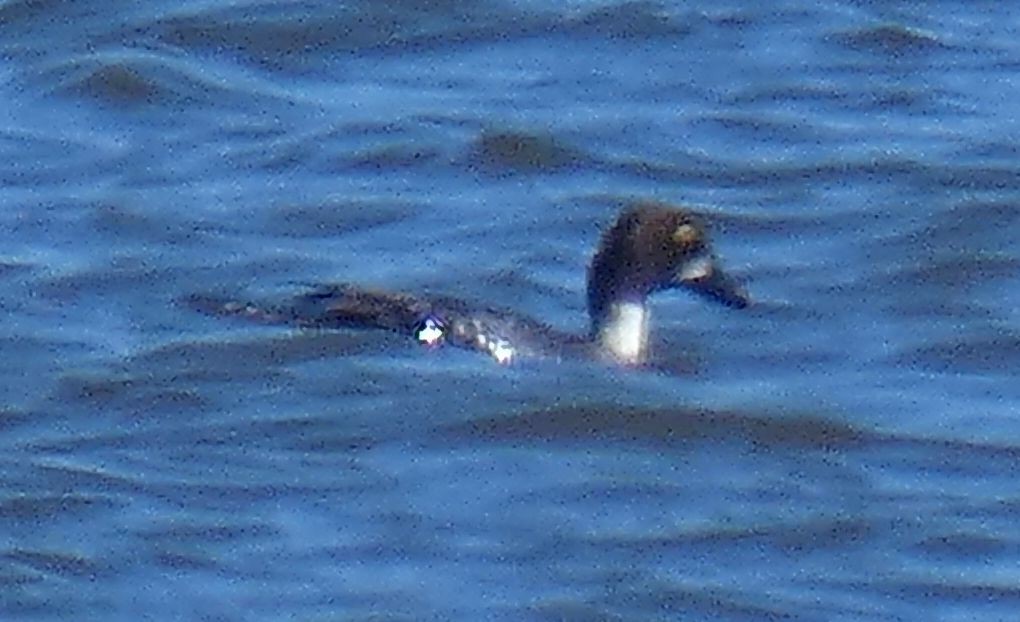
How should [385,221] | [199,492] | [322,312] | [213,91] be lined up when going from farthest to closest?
[213,91], [385,221], [322,312], [199,492]

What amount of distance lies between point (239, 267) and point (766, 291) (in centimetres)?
165

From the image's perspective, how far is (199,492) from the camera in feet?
40.2

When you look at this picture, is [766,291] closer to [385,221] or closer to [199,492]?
[385,221]

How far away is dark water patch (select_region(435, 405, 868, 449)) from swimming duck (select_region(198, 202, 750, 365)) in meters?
0.39

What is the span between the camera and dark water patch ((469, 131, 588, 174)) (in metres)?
15.4

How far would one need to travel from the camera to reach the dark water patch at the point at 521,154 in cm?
1543

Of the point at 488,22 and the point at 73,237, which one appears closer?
the point at 73,237

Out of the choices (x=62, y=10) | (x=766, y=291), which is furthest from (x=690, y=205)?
(x=62, y=10)

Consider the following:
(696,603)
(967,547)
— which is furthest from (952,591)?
(696,603)

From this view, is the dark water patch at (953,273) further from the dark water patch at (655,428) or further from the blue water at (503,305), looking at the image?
the dark water patch at (655,428)

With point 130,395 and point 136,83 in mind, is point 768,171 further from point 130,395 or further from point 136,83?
point 130,395

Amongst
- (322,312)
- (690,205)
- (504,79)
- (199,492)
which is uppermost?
(504,79)

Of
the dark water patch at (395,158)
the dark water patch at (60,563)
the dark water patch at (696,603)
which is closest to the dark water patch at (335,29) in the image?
the dark water patch at (395,158)

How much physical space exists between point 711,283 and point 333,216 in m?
1.54
